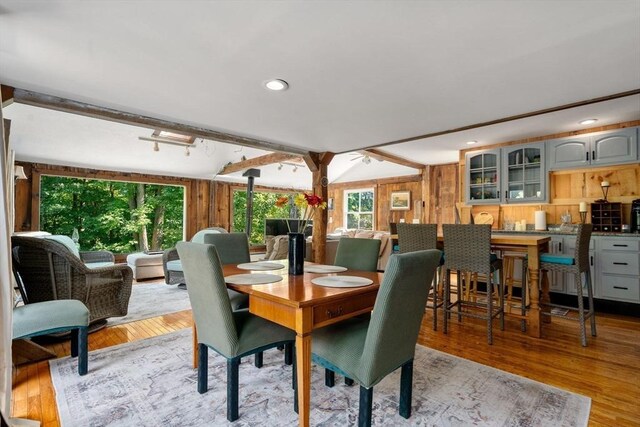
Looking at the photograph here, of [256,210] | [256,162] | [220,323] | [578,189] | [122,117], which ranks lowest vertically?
[220,323]

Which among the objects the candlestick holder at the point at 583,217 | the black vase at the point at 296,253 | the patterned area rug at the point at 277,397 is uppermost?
the candlestick holder at the point at 583,217

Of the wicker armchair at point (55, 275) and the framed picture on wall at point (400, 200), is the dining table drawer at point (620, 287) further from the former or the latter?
the wicker armchair at point (55, 275)

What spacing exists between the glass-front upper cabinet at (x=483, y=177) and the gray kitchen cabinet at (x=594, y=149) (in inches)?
26.9

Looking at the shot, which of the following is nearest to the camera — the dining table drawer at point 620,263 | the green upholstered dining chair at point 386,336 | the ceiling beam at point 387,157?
the green upholstered dining chair at point 386,336

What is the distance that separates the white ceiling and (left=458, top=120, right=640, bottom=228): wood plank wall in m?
0.69

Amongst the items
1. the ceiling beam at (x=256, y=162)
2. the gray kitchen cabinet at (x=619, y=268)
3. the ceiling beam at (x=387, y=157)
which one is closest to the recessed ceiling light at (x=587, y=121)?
the gray kitchen cabinet at (x=619, y=268)

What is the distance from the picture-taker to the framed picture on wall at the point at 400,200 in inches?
300

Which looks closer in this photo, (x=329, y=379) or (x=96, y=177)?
(x=329, y=379)

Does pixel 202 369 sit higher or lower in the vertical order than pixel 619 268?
lower

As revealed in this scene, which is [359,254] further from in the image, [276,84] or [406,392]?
[276,84]

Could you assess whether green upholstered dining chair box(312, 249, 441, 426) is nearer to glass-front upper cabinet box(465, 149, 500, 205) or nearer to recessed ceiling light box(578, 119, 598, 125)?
recessed ceiling light box(578, 119, 598, 125)

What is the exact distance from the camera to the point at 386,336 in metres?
1.42

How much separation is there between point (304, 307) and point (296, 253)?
72cm

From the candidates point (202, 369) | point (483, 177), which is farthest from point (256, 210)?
point (202, 369)
